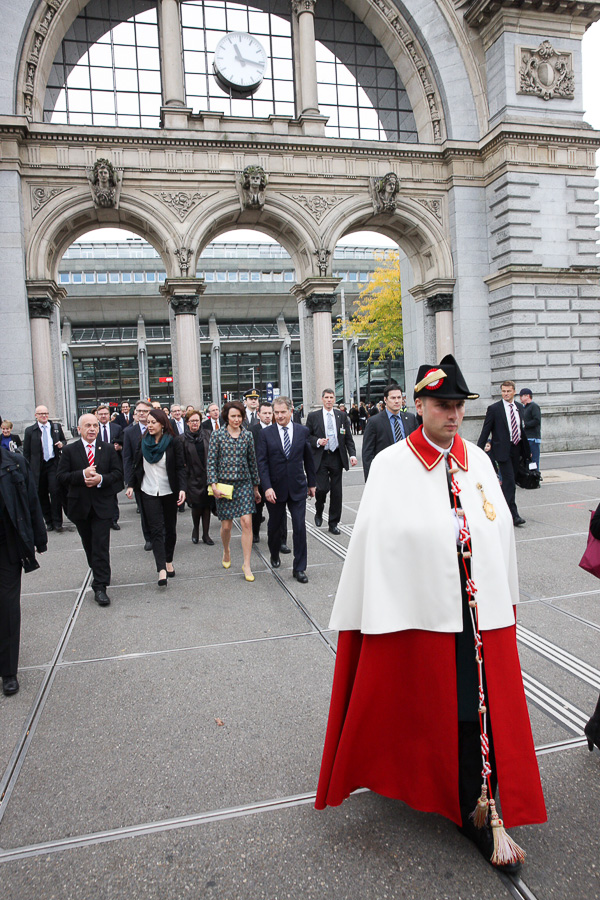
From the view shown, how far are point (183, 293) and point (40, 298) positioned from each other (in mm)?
3952

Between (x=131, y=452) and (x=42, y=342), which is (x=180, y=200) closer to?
(x=42, y=342)

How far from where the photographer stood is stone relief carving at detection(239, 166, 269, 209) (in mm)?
17500

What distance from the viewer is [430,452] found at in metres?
2.56

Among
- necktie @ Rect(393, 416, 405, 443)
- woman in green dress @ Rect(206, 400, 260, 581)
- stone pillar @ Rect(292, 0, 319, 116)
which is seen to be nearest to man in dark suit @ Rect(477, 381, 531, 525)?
necktie @ Rect(393, 416, 405, 443)

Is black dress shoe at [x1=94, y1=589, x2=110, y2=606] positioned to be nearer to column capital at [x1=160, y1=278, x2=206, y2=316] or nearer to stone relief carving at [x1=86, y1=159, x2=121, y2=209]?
column capital at [x1=160, y1=278, x2=206, y2=316]

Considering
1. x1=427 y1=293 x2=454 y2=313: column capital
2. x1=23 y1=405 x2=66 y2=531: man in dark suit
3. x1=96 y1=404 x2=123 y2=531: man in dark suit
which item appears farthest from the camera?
x1=427 y1=293 x2=454 y2=313: column capital

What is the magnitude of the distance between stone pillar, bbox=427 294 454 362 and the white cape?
17.6 m

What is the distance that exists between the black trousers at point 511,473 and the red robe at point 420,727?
6.91 m

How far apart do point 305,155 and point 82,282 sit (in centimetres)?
2886

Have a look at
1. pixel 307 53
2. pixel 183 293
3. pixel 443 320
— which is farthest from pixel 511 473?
pixel 307 53

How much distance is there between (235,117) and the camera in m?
Result: 18.0

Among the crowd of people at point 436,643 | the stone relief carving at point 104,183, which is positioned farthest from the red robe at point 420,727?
the stone relief carving at point 104,183

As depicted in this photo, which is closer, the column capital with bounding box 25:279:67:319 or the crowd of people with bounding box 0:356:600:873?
the crowd of people with bounding box 0:356:600:873

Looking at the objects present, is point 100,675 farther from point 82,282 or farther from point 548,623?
point 82,282
